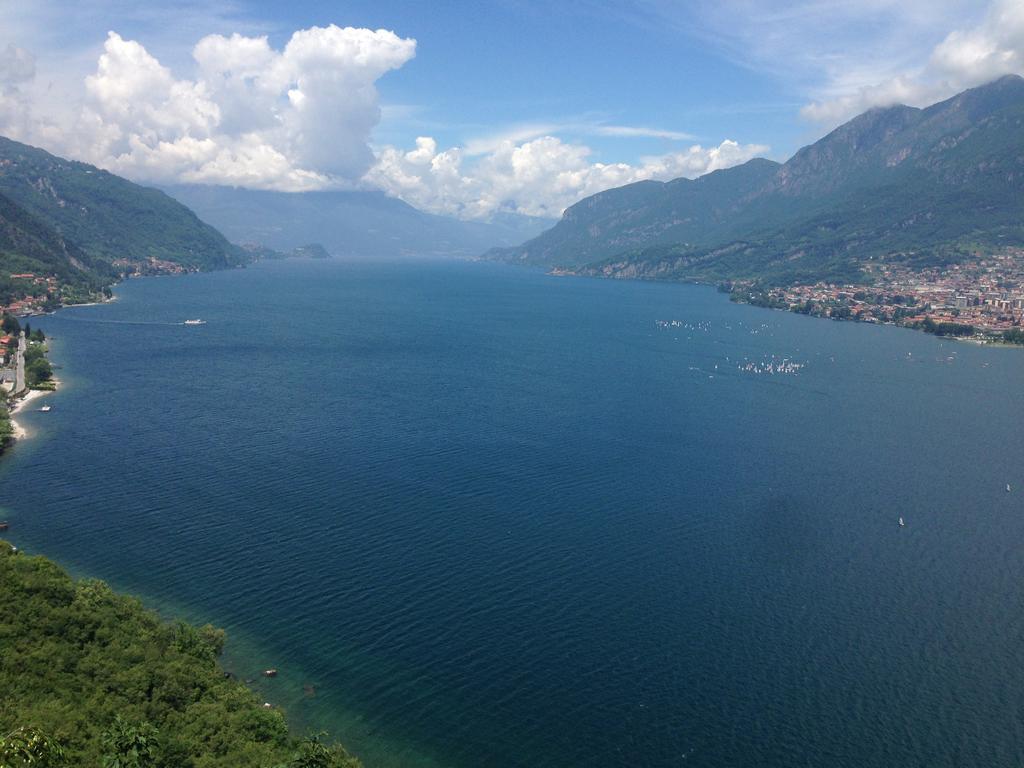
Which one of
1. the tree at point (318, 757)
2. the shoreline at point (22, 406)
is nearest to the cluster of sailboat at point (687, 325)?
the shoreline at point (22, 406)

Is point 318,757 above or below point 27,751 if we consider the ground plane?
below

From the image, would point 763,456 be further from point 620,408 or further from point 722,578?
point 722,578

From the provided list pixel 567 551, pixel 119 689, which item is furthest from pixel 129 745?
pixel 567 551

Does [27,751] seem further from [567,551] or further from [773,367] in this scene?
[773,367]

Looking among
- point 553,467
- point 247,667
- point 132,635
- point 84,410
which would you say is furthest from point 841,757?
point 84,410

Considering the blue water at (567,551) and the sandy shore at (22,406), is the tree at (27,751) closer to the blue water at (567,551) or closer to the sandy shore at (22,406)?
the blue water at (567,551)

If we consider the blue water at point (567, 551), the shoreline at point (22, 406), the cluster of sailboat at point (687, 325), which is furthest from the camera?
the cluster of sailboat at point (687, 325)

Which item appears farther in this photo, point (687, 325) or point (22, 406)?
point (687, 325)
